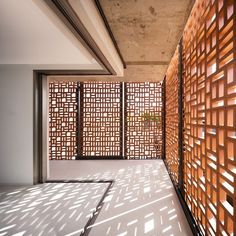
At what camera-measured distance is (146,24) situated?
2424 mm

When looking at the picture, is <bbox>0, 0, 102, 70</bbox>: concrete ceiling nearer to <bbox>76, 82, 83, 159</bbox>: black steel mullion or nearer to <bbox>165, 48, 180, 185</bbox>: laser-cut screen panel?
<bbox>165, 48, 180, 185</bbox>: laser-cut screen panel

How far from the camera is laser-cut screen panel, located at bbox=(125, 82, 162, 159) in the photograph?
6.82m

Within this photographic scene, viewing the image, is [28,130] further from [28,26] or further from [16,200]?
[28,26]

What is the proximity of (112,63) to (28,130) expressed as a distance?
208 centimetres

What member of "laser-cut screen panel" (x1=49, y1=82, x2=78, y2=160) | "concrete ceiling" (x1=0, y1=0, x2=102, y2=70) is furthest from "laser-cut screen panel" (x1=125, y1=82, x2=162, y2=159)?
"concrete ceiling" (x1=0, y1=0, x2=102, y2=70)

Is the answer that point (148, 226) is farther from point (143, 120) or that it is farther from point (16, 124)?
point (143, 120)

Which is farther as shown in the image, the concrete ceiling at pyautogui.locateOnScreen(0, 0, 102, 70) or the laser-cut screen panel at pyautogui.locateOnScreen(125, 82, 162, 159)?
the laser-cut screen panel at pyautogui.locateOnScreen(125, 82, 162, 159)

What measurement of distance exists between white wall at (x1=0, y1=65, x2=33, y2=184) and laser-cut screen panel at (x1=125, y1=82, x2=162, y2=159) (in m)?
3.32

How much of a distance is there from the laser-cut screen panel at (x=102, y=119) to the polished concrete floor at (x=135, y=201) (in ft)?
3.71

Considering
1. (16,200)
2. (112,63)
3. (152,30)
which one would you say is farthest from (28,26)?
(16,200)

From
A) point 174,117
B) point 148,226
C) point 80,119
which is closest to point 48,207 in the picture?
point 148,226

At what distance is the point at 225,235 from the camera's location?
144 centimetres

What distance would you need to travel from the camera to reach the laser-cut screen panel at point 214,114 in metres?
1.35

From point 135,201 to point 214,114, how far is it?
2055 millimetres
